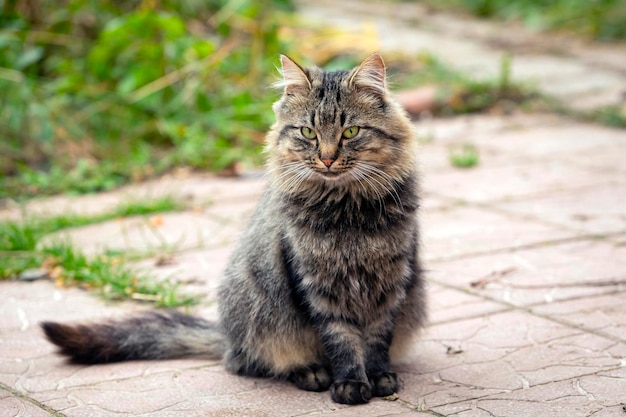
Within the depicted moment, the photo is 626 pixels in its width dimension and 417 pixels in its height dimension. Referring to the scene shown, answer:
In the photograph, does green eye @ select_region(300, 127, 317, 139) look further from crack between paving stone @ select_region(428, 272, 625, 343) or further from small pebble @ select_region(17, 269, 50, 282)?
small pebble @ select_region(17, 269, 50, 282)

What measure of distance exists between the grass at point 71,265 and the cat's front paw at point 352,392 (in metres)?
1.33

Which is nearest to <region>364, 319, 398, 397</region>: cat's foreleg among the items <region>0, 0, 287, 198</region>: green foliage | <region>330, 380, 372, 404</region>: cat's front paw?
<region>330, 380, 372, 404</region>: cat's front paw

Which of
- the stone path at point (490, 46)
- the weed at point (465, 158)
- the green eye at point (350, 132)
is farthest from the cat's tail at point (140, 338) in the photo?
the stone path at point (490, 46)

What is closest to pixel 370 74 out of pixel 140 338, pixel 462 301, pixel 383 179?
pixel 383 179

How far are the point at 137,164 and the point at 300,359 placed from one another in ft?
12.2

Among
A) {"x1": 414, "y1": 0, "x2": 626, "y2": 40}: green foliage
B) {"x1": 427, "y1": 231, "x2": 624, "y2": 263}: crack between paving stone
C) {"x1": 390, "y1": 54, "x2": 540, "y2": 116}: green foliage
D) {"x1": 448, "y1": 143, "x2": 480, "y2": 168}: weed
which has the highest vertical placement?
{"x1": 414, "y1": 0, "x2": 626, "y2": 40}: green foliage

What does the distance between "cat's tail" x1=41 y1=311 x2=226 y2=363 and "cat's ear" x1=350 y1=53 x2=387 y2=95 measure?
1.20 metres

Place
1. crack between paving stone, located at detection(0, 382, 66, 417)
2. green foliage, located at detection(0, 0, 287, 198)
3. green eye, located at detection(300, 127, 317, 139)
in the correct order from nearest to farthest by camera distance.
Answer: crack between paving stone, located at detection(0, 382, 66, 417) → green eye, located at detection(300, 127, 317, 139) → green foliage, located at detection(0, 0, 287, 198)

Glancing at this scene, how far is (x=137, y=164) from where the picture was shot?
6742 mm

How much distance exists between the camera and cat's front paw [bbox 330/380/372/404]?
124 inches

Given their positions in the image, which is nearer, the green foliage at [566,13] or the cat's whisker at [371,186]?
the cat's whisker at [371,186]

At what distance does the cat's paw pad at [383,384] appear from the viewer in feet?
10.6

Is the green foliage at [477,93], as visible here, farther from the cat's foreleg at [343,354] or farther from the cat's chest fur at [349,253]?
the cat's foreleg at [343,354]

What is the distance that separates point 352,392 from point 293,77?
1.24 meters
